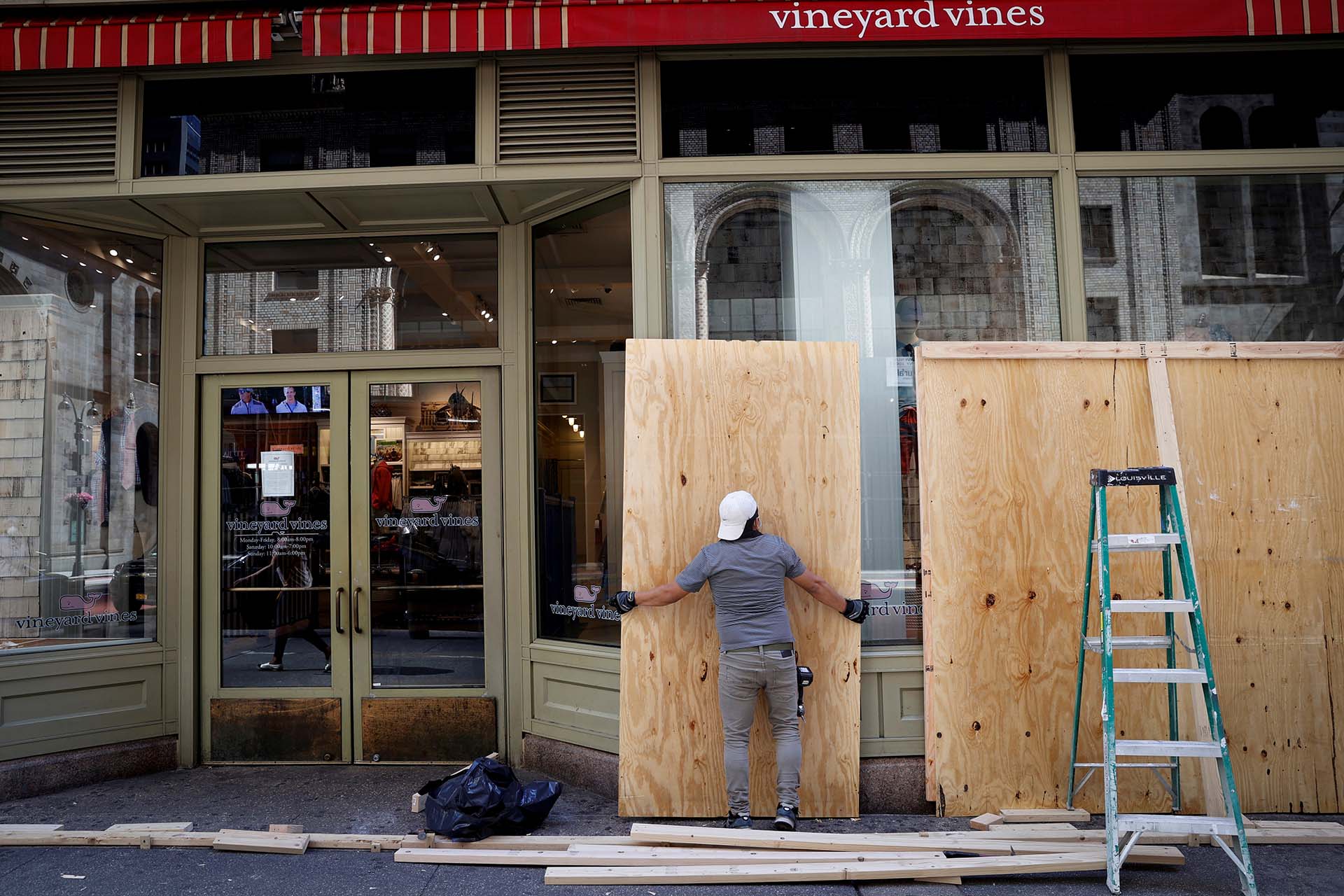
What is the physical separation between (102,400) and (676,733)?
13.8 feet

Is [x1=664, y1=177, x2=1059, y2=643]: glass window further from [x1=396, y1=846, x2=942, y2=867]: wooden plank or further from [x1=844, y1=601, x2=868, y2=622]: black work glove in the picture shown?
[x1=396, y1=846, x2=942, y2=867]: wooden plank

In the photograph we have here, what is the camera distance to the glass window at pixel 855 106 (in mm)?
5676

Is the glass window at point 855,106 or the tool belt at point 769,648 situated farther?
the glass window at point 855,106

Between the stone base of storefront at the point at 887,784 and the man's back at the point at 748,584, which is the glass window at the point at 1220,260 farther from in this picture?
the stone base of storefront at the point at 887,784

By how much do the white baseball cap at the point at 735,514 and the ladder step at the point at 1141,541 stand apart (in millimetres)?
1623

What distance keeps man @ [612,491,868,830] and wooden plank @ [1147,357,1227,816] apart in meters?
1.88

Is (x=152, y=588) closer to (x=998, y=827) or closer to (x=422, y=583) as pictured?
(x=422, y=583)

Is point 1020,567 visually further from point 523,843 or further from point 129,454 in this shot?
point 129,454

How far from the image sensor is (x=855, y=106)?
5.71 metres

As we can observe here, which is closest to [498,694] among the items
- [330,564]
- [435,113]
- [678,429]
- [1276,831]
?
[330,564]

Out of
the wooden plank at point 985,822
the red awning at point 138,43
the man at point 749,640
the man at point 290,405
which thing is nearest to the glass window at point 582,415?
the man at point 749,640

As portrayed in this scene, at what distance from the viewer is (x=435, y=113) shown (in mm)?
5758

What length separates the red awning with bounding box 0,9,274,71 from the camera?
Answer: 5559mm

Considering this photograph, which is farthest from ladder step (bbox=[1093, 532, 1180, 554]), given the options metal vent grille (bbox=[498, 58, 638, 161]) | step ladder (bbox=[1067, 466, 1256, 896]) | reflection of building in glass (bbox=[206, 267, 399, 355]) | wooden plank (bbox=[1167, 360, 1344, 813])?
reflection of building in glass (bbox=[206, 267, 399, 355])
